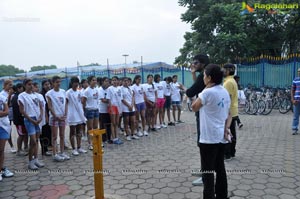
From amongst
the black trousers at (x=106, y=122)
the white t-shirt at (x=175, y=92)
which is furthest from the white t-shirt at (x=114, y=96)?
the white t-shirt at (x=175, y=92)

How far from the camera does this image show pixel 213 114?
10.3 feet

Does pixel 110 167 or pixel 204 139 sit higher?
pixel 204 139

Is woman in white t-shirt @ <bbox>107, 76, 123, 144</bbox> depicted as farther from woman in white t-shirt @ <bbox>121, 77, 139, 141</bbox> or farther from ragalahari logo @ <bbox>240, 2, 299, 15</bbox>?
ragalahari logo @ <bbox>240, 2, 299, 15</bbox>

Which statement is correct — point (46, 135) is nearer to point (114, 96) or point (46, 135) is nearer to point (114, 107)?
point (114, 107)

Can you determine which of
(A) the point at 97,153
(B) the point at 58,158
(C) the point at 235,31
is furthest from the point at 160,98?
(C) the point at 235,31

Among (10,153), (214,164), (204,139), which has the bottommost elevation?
(10,153)

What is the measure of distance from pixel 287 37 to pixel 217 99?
16149 millimetres

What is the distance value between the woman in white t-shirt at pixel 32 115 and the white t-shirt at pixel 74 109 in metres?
0.68

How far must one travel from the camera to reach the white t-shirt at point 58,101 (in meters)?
5.52

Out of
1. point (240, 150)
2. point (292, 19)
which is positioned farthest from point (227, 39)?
point (240, 150)

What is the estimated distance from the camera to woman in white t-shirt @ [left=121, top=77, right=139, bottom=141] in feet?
23.6

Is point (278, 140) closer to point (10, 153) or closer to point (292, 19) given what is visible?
point (10, 153)

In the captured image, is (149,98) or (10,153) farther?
(149,98)

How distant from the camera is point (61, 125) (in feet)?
18.4
